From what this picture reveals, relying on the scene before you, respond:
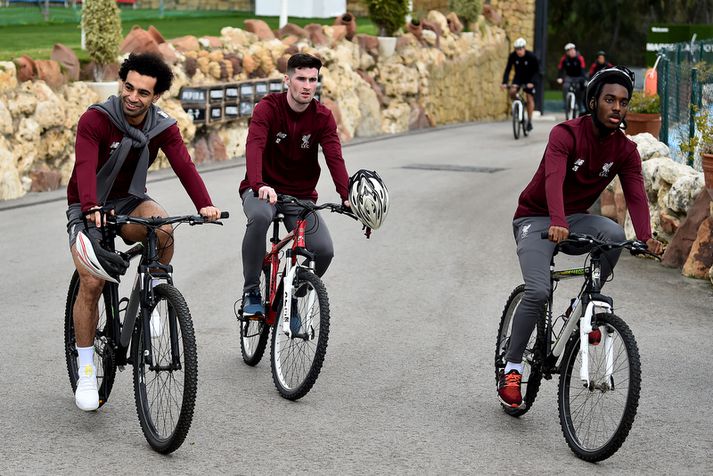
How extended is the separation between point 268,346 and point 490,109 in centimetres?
2882

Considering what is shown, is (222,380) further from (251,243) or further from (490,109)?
(490,109)

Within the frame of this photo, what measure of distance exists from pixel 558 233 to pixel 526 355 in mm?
964

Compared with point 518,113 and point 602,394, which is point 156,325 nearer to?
point 602,394

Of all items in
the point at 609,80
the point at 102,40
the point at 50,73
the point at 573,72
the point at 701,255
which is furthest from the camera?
the point at 573,72

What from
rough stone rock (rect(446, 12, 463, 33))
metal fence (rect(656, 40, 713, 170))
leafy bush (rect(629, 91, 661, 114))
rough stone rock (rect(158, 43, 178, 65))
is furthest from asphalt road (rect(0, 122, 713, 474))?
rough stone rock (rect(446, 12, 463, 33))

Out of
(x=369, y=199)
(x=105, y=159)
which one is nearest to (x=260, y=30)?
(x=369, y=199)

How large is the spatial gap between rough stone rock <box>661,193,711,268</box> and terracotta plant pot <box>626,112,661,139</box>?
435 cm

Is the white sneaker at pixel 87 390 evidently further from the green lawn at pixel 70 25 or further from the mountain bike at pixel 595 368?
the green lawn at pixel 70 25

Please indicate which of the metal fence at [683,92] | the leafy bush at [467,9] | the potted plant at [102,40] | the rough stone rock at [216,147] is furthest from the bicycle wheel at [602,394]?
the leafy bush at [467,9]

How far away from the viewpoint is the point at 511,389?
6.48 m

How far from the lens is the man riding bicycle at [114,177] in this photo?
238 inches

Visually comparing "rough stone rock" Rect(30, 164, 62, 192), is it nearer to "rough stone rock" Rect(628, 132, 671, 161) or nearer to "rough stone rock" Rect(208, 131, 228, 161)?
"rough stone rock" Rect(208, 131, 228, 161)

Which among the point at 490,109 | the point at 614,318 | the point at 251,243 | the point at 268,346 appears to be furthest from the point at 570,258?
the point at 490,109

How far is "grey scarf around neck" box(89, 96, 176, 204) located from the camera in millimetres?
6141
